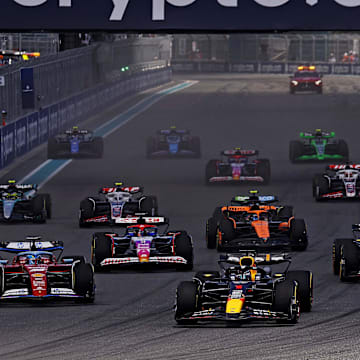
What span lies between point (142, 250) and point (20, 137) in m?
21.6

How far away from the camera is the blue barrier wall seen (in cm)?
4212

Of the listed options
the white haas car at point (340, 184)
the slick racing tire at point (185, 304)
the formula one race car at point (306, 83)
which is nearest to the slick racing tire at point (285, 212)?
the white haas car at point (340, 184)

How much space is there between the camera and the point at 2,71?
144ft

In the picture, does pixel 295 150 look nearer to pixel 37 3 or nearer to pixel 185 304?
pixel 37 3

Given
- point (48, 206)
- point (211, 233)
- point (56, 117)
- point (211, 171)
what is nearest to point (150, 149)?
point (56, 117)

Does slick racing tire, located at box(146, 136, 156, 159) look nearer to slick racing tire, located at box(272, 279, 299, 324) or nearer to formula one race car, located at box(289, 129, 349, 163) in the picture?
formula one race car, located at box(289, 129, 349, 163)

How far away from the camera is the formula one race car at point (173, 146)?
4472 centimetres

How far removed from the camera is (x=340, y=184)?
108ft

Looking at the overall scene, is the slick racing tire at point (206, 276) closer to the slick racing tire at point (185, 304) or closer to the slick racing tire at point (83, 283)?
the slick racing tire at point (185, 304)

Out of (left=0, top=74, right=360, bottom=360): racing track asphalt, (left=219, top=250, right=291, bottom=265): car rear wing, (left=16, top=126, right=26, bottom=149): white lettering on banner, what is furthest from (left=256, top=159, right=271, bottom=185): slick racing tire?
(left=219, top=250, right=291, bottom=265): car rear wing

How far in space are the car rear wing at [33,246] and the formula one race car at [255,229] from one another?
455cm

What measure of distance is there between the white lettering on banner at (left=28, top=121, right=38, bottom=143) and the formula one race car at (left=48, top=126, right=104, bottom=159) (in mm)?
1382

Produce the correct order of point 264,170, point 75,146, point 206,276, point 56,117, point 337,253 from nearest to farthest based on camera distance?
point 206,276 → point 337,253 → point 264,170 → point 75,146 → point 56,117

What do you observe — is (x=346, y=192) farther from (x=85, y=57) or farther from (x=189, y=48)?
(x=189, y=48)
